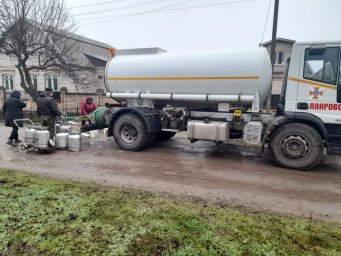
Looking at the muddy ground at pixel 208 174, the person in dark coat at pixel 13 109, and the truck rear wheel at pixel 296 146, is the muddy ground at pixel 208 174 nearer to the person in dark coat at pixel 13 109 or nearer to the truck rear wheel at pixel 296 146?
the truck rear wheel at pixel 296 146

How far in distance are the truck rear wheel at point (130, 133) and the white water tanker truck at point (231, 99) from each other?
0.03 meters

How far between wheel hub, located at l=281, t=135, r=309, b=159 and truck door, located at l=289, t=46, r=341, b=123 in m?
0.64

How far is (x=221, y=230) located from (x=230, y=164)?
358 cm

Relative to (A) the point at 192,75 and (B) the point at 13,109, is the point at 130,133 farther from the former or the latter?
(B) the point at 13,109

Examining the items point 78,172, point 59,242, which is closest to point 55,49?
point 78,172

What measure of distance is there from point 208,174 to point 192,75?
2.76 m

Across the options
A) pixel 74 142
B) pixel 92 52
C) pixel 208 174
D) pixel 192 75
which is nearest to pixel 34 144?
pixel 74 142

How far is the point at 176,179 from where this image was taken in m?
5.32

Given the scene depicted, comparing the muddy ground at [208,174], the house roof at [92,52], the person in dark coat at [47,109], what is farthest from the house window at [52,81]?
the person in dark coat at [47,109]

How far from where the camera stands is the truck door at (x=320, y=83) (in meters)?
5.78

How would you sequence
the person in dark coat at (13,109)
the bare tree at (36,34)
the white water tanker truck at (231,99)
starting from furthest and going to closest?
the bare tree at (36,34) → the person in dark coat at (13,109) → the white water tanker truck at (231,99)

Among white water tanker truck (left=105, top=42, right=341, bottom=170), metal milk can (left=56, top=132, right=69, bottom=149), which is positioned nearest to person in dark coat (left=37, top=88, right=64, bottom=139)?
metal milk can (left=56, top=132, right=69, bottom=149)

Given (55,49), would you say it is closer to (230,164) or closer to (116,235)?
(230,164)

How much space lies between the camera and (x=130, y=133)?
8.09m
